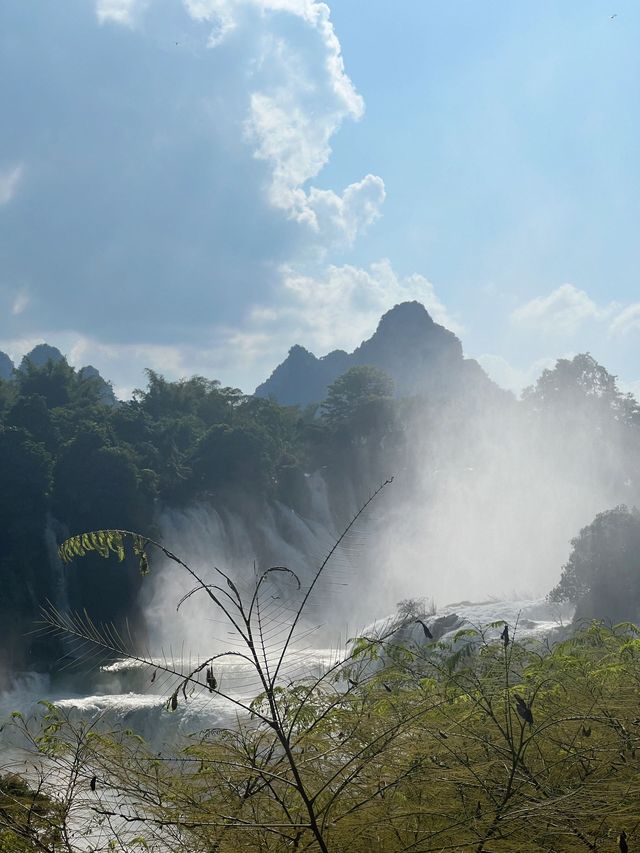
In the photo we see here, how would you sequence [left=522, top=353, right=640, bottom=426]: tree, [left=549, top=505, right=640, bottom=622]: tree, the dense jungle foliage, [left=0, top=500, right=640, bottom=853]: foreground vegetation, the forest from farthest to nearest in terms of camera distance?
1. [left=522, top=353, right=640, bottom=426]: tree
2. the dense jungle foliage
3. [left=549, top=505, right=640, bottom=622]: tree
4. the forest
5. [left=0, top=500, right=640, bottom=853]: foreground vegetation

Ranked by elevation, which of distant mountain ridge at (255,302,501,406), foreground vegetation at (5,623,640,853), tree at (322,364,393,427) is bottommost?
foreground vegetation at (5,623,640,853)

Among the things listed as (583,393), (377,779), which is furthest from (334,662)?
(583,393)

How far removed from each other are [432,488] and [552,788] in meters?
53.5

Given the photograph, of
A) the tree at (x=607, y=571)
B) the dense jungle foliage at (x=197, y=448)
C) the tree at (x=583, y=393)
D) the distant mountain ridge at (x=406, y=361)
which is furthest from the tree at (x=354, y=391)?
the distant mountain ridge at (x=406, y=361)

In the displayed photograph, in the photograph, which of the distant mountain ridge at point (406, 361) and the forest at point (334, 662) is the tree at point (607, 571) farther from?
the distant mountain ridge at point (406, 361)

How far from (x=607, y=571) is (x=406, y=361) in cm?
10929

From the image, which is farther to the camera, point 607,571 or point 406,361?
point 406,361

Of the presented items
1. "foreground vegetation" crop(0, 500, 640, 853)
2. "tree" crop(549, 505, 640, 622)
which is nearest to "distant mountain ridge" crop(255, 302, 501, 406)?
"tree" crop(549, 505, 640, 622)

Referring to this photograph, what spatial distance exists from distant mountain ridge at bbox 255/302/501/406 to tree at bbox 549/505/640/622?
98.8m

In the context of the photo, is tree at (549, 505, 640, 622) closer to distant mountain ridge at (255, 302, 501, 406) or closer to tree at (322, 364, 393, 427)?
tree at (322, 364, 393, 427)

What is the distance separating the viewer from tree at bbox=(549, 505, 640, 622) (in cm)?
2359

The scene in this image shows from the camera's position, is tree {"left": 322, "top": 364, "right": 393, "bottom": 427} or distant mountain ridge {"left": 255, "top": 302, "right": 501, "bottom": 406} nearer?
tree {"left": 322, "top": 364, "right": 393, "bottom": 427}

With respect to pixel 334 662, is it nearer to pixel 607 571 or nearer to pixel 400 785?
pixel 400 785

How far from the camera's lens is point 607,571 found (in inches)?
950
